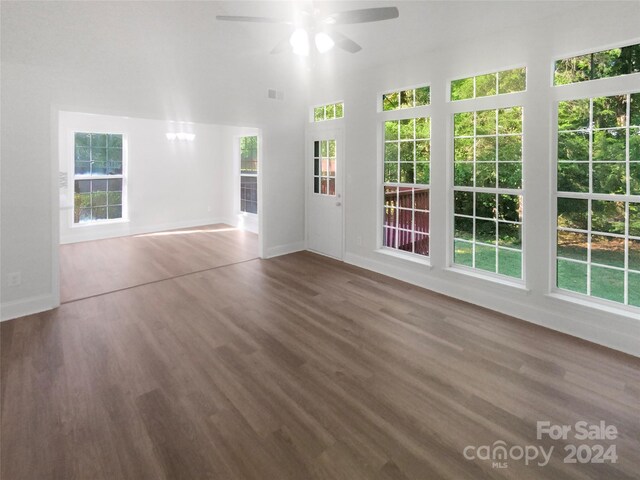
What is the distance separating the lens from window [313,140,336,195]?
18.7ft

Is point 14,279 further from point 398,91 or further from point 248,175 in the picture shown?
point 248,175

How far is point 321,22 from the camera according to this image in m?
2.74

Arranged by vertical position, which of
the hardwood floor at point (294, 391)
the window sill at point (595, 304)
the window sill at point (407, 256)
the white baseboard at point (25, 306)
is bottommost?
the hardwood floor at point (294, 391)

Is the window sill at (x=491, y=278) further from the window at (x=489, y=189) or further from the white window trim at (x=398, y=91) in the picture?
the white window trim at (x=398, y=91)

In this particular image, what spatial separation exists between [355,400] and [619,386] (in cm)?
184

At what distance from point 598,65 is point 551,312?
7.31ft

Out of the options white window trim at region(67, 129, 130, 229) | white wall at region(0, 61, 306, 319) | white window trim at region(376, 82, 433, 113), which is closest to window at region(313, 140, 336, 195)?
white window trim at region(376, 82, 433, 113)

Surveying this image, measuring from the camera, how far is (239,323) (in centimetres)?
339

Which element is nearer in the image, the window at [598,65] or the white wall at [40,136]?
the window at [598,65]

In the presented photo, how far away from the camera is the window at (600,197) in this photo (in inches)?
116

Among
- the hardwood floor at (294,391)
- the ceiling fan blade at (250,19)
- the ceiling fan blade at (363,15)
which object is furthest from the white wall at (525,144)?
the ceiling fan blade at (250,19)

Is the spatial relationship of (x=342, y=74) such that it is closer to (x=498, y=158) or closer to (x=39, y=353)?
(x=498, y=158)

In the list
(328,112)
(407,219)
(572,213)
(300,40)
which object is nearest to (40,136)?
(300,40)

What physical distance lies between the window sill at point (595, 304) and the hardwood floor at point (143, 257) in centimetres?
427
